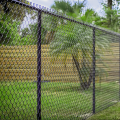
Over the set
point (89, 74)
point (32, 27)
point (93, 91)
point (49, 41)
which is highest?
point (32, 27)

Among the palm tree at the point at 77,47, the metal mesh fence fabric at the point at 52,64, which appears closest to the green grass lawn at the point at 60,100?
the metal mesh fence fabric at the point at 52,64

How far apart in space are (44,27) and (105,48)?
2417mm

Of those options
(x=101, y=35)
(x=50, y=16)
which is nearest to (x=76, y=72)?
(x=50, y=16)

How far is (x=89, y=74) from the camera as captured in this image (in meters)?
3.84

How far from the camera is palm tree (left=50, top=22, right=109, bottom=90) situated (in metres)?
2.86

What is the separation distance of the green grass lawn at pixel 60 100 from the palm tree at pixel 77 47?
364 mm

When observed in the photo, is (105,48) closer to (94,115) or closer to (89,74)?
(89,74)

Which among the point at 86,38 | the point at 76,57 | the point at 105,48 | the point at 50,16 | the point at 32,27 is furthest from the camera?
the point at 105,48

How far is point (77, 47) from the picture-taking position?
10.8 ft

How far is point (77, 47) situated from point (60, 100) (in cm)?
114

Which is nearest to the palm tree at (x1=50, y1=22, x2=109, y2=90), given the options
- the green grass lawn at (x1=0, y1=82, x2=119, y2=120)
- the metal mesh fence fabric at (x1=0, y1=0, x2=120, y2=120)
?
the metal mesh fence fabric at (x1=0, y1=0, x2=120, y2=120)

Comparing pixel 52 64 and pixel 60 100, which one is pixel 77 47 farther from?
pixel 60 100

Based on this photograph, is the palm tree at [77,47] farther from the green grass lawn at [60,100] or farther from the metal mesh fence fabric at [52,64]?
the green grass lawn at [60,100]

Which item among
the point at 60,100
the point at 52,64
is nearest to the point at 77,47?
the point at 52,64
